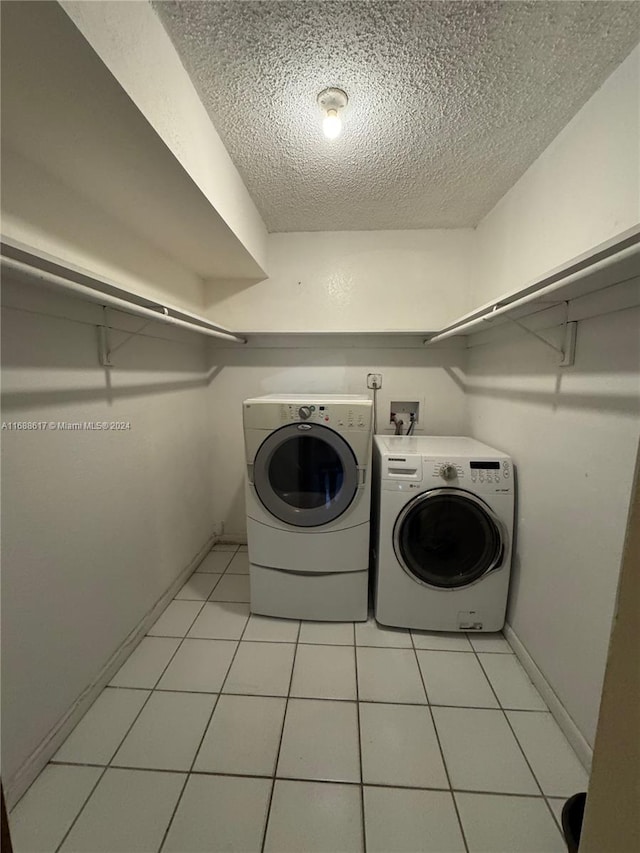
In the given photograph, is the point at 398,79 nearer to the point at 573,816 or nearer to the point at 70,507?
the point at 70,507

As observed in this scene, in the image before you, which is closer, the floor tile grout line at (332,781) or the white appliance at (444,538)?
the floor tile grout line at (332,781)

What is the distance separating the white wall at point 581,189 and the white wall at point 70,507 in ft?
5.42

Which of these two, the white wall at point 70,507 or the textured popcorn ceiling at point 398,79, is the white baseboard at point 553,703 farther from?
the textured popcorn ceiling at point 398,79

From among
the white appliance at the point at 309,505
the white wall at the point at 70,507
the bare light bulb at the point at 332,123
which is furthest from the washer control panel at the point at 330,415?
the bare light bulb at the point at 332,123

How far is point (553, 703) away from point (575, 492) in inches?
32.8

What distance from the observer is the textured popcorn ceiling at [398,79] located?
878 mm

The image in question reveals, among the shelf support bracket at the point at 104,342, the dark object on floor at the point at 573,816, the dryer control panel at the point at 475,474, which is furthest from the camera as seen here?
the dryer control panel at the point at 475,474

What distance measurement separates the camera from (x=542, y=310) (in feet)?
4.52

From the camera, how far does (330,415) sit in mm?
1566

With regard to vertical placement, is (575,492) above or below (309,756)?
above

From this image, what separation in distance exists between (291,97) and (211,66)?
27 cm

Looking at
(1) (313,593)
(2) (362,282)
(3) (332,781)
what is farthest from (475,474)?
(2) (362,282)

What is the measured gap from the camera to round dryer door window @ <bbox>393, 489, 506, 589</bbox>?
5.02ft

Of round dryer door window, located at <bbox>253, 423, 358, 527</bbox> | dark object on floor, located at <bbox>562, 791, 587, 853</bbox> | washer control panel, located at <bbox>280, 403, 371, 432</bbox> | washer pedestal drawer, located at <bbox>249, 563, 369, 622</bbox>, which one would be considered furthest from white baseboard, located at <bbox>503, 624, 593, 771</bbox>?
washer control panel, located at <bbox>280, 403, 371, 432</bbox>
